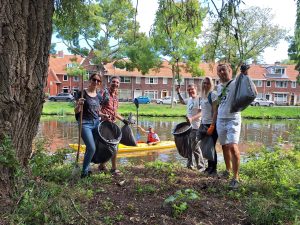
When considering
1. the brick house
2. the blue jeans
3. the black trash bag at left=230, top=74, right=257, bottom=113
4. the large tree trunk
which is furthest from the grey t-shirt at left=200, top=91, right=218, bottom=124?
the brick house

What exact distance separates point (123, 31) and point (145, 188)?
3466cm

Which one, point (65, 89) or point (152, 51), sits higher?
point (152, 51)

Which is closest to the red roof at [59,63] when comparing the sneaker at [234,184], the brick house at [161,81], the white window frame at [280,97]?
the brick house at [161,81]

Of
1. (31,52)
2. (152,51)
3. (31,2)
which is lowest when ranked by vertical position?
(31,52)

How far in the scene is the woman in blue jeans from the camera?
204 inches

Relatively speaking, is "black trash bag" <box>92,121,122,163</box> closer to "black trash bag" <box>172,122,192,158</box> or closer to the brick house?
"black trash bag" <box>172,122,192,158</box>

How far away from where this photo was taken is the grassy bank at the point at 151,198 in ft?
11.1

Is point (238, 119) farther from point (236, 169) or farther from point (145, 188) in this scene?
point (145, 188)

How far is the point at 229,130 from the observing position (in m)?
5.15

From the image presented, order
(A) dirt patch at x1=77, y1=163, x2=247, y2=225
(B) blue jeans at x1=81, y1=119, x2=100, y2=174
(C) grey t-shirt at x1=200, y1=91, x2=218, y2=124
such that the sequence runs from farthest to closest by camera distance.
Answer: (C) grey t-shirt at x1=200, y1=91, x2=218, y2=124
(B) blue jeans at x1=81, y1=119, x2=100, y2=174
(A) dirt patch at x1=77, y1=163, x2=247, y2=225

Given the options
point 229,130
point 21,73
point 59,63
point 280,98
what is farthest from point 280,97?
point 21,73

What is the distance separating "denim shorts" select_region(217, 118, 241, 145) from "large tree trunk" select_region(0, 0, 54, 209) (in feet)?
8.72

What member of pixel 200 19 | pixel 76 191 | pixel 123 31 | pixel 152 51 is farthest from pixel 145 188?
pixel 123 31

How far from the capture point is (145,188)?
4.55 meters
